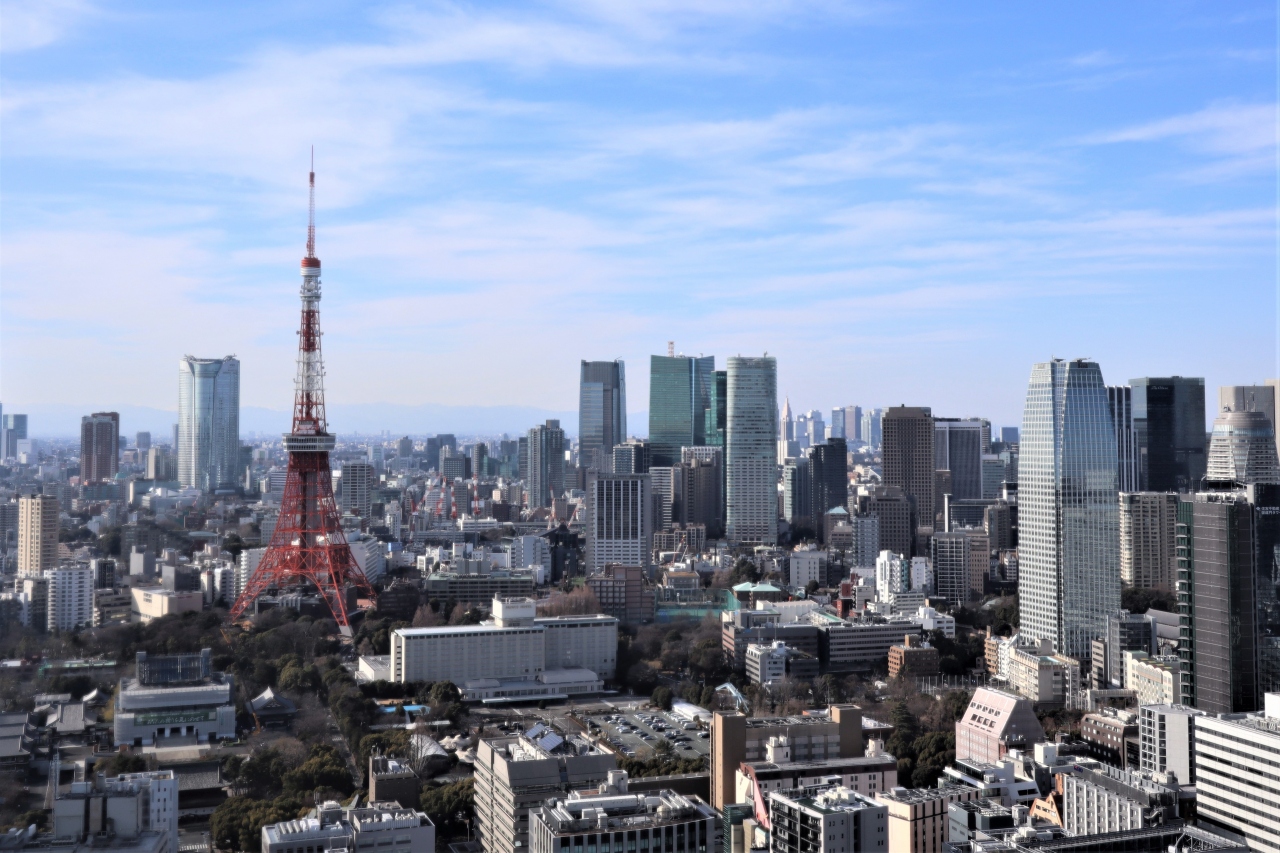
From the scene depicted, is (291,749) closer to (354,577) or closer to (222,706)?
(222,706)

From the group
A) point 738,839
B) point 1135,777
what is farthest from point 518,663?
point 1135,777

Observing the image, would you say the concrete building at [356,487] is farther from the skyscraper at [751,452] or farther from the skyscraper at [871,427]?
the skyscraper at [871,427]

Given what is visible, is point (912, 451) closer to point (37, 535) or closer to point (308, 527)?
point (308, 527)

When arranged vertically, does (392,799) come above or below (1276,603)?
below

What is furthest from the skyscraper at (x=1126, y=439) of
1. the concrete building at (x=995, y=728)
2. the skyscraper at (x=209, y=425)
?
the skyscraper at (x=209, y=425)

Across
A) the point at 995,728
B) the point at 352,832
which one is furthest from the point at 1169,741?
the point at 352,832

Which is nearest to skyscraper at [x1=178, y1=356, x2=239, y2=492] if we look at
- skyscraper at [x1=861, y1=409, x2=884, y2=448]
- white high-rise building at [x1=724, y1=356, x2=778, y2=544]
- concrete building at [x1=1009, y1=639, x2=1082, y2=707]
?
white high-rise building at [x1=724, y1=356, x2=778, y2=544]
